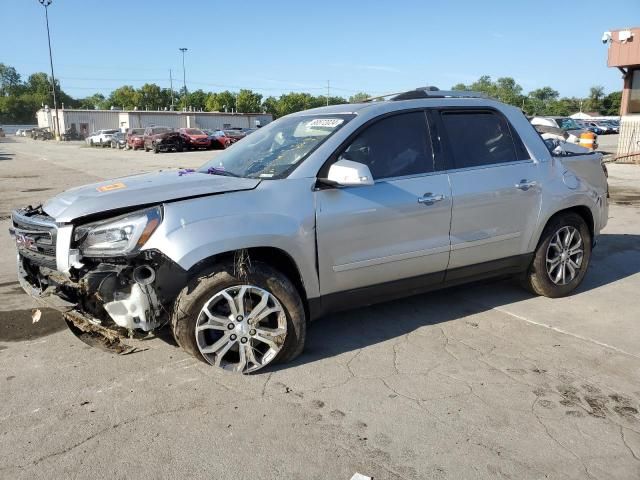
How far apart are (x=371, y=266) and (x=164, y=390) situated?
1614mm

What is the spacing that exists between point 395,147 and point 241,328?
5.78 ft

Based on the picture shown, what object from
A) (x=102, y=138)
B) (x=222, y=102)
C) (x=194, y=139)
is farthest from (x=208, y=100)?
(x=194, y=139)

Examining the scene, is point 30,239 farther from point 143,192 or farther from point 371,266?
point 371,266

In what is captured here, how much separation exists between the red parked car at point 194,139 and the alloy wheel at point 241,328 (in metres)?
31.8

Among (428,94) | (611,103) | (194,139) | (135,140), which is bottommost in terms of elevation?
(428,94)

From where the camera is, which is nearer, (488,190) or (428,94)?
(488,190)

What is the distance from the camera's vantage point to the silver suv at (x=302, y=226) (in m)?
3.34

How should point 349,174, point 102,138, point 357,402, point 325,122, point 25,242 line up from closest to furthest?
point 357,402 < point 349,174 < point 25,242 < point 325,122 < point 102,138

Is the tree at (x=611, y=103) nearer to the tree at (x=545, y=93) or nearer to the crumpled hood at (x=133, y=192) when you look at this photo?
the tree at (x=545, y=93)

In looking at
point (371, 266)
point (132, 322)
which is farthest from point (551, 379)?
point (132, 322)

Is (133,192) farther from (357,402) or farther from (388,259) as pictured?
(357,402)

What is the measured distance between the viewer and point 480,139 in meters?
4.52

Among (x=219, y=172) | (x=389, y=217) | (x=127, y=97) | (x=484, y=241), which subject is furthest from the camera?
(x=127, y=97)

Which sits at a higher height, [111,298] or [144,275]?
[144,275]
